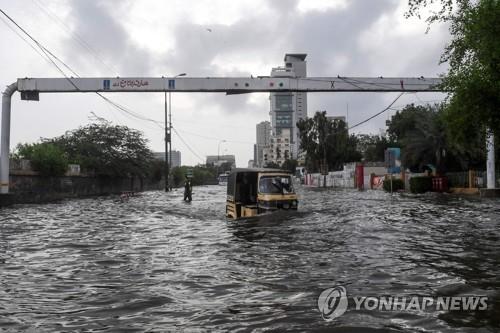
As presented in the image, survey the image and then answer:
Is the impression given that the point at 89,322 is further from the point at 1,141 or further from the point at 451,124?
the point at 1,141

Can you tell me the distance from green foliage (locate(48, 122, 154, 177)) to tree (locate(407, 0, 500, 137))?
39.9 metres

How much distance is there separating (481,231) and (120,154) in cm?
4533

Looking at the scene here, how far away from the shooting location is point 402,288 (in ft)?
22.9

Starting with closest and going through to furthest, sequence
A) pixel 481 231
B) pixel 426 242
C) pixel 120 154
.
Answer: pixel 426 242
pixel 481 231
pixel 120 154

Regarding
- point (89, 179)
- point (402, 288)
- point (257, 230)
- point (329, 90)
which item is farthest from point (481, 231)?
point (89, 179)

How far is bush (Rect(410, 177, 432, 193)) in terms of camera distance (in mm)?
39875

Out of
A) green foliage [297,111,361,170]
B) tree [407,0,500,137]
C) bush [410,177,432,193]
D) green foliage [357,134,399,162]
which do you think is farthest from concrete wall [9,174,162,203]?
green foliage [357,134,399,162]

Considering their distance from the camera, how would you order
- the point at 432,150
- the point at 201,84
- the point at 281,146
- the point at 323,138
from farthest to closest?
the point at 281,146
the point at 323,138
the point at 432,150
the point at 201,84

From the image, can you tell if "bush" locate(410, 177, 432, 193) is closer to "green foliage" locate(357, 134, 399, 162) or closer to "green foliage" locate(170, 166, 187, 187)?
"green foliage" locate(357, 134, 399, 162)

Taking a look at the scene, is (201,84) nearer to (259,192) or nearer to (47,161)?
(259,192)
